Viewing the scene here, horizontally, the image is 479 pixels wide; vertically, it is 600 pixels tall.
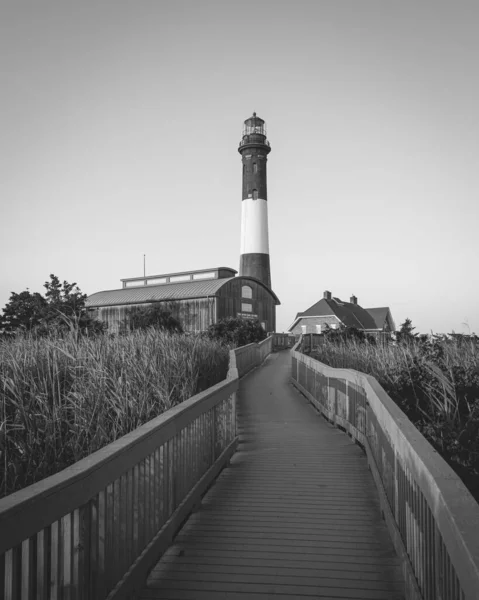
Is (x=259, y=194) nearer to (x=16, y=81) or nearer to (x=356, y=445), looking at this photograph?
(x=16, y=81)

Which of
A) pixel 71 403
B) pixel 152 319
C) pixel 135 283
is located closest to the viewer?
pixel 71 403

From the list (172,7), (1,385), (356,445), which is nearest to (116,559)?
(1,385)

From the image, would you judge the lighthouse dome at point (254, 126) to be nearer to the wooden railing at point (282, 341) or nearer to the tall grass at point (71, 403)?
the wooden railing at point (282, 341)

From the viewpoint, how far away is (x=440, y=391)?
279 inches

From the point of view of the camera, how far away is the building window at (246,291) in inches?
1467

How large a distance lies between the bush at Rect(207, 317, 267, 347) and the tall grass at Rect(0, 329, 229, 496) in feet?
63.0

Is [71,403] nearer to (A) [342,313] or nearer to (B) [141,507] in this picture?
(B) [141,507]

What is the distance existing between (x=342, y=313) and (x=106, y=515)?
A: 46466 millimetres

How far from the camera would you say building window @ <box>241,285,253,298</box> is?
37250 millimetres

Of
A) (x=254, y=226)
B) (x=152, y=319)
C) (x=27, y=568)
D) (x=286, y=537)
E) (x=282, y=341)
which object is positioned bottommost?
(x=286, y=537)

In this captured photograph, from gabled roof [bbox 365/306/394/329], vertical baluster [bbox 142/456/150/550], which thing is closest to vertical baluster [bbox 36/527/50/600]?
vertical baluster [bbox 142/456/150/550]

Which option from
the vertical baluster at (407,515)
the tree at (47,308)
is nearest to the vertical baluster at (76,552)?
the vertical baluster at (407,515)

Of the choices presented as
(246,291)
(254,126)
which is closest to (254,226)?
(246,291)

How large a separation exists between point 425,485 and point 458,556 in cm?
79
